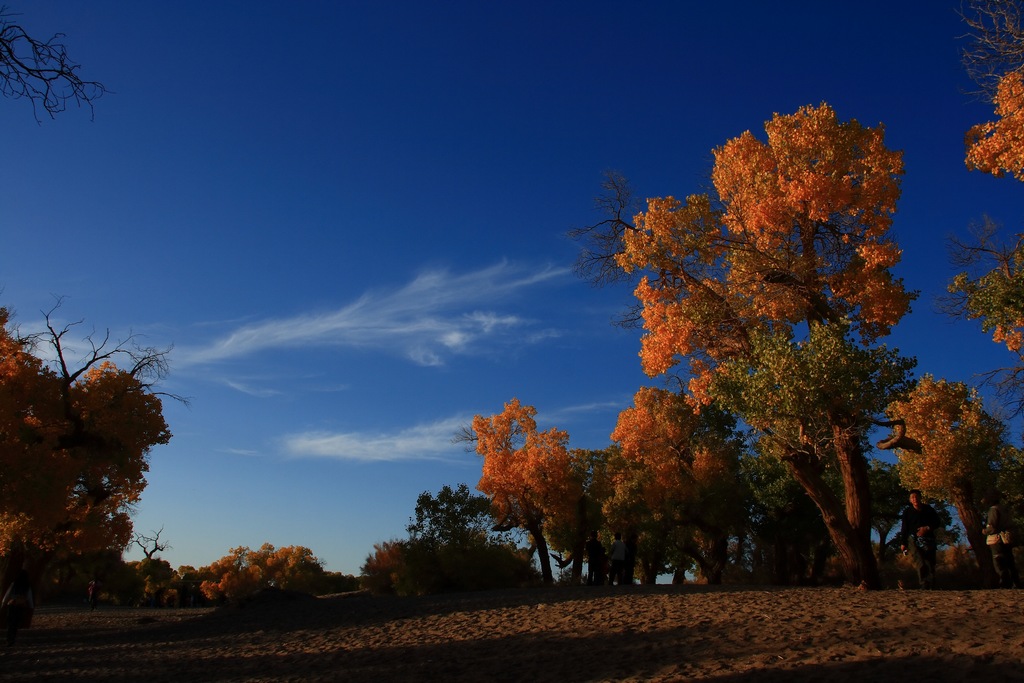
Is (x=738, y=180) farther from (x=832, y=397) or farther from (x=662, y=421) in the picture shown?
(x=662, y=421)

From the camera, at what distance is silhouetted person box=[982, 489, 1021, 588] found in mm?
13594

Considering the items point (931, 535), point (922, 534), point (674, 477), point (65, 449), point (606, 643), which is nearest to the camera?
point (606, 643)

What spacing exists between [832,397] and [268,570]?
80523mm

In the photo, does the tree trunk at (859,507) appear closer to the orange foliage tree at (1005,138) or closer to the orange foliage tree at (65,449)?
the orange foliage tree at (1005,138)

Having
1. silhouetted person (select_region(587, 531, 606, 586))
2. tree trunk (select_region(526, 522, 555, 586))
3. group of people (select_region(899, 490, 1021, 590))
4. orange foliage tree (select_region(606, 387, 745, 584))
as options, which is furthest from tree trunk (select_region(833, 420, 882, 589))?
tree trunk (select_region(526, 522, 555, 586))

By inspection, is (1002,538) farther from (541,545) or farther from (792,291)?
(541,545)

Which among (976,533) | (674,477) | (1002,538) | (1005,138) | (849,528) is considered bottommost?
(1002,538)

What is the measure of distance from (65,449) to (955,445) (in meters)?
28.2

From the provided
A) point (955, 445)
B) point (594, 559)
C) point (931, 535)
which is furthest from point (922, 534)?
point (955, 445)

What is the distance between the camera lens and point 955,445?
78.2 feet

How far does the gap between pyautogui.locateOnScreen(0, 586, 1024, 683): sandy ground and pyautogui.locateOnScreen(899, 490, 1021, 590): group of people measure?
1.73m

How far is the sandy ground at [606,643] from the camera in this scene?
24.9 ft

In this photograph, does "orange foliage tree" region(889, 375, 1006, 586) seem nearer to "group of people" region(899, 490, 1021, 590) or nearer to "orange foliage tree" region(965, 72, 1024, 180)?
"group of people" region(899, 490, 1021, 590)

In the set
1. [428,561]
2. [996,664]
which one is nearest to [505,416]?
[428,561]
